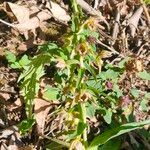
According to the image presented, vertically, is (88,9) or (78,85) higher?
(88,9)

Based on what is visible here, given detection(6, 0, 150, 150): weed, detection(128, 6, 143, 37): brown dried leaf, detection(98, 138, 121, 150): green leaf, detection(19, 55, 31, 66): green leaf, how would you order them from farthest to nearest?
detection(128, 6, 143, 37): brown dried leaf
detection(19, 55, 31, 66): green leaf
detection(98, 138, 121, 150): green leaf
detection(6, 0, 150, 150): weed

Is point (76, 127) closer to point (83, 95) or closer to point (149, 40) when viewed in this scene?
point (83, 95)

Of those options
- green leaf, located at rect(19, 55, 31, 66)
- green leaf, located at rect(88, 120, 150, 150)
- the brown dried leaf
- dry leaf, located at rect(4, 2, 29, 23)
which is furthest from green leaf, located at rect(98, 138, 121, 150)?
dry leaf, located at rect(4, 2, 29, 23)

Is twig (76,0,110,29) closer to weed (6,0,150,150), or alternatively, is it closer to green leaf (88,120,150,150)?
weed (6,0,150,150)

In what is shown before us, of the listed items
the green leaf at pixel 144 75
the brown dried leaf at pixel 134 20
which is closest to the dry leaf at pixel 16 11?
the brown dried leaf at pixel 134 20

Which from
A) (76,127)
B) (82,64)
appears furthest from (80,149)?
(82,64)

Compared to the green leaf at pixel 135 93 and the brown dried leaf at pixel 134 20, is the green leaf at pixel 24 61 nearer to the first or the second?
the green leaf at pixel 135 93

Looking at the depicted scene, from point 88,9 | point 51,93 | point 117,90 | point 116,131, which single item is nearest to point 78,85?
point 116,131

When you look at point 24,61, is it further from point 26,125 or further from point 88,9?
point 88,9

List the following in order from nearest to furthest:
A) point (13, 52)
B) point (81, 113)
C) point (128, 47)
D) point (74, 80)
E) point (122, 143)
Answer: point (81, 113) < point (74, 80) < point (122, 143) < point (13, 52) < point (128, 47)
